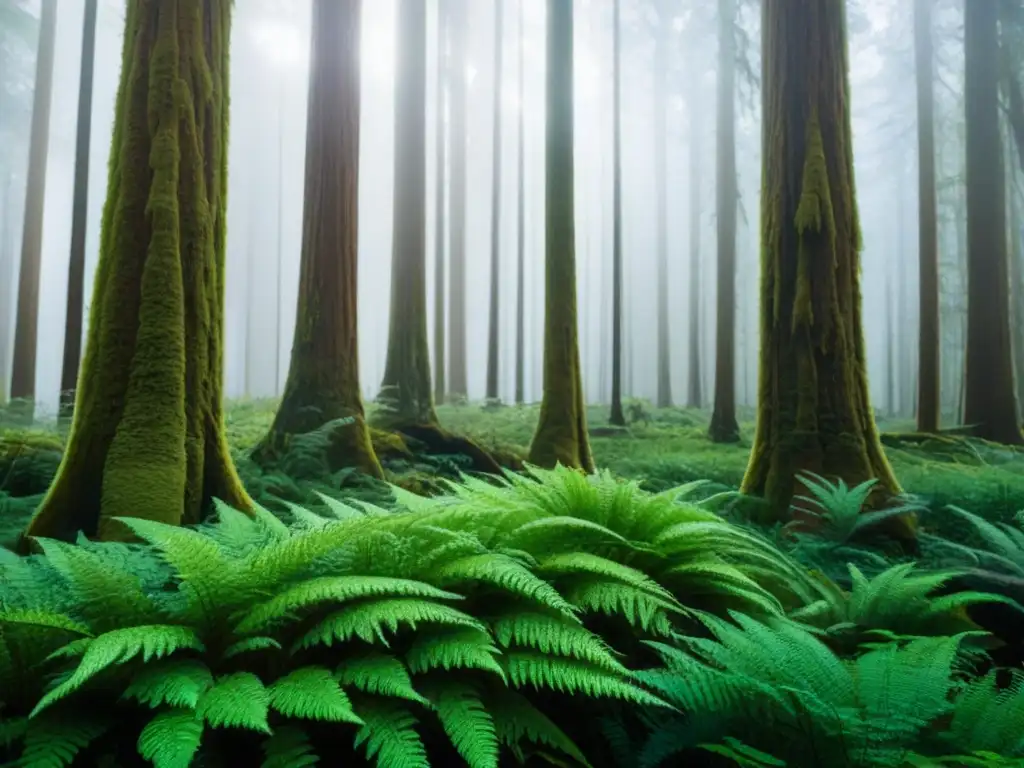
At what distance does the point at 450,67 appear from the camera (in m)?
21.6

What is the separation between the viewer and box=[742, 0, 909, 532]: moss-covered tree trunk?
560 cm

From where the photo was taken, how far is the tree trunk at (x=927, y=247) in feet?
40.3

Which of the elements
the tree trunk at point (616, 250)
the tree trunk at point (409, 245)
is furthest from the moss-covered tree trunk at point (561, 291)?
the tree trunk at point (616, 250)

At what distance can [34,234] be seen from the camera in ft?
48.3

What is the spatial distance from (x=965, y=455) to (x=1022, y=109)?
8027 mm

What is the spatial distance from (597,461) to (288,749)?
30.3 ft

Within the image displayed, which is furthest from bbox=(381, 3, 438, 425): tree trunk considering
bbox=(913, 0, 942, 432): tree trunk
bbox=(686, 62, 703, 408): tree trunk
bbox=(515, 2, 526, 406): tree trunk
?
bbox=(686, 62, 703, 408): tree trunk

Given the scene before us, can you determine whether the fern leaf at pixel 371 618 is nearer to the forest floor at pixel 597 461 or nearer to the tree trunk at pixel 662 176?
the forest floor at pixel 597 461

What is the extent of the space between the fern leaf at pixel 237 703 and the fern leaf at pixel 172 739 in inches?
1.3

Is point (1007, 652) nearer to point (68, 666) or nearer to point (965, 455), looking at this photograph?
point (68, 666)

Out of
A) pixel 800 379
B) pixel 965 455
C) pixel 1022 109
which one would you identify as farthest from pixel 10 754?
pixel 1022 109

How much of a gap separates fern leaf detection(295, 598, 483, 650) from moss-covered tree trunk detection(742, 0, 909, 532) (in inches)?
187

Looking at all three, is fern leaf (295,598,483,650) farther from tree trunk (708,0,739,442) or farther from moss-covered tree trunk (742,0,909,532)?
tree trunk (708,0,739,442)

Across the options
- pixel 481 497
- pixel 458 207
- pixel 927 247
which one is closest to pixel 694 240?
pixel 458 207
